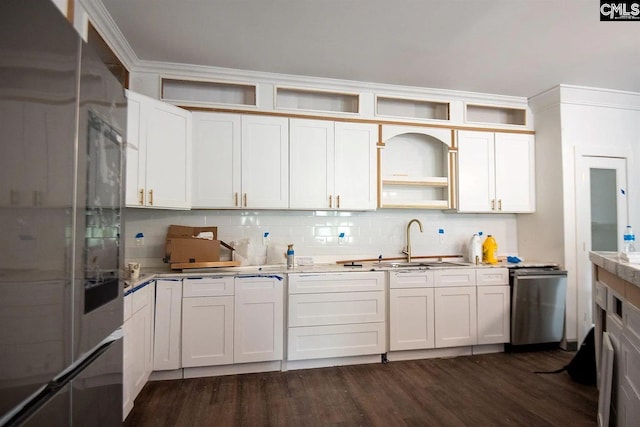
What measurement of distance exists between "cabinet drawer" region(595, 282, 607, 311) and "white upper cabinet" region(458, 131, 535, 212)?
5.28ft

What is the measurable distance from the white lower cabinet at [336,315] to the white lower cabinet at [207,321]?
516 mm

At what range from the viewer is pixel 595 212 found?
3.56 metres

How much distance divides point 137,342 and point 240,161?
66.8 inches

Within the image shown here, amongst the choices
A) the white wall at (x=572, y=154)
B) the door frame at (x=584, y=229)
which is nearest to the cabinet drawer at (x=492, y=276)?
the white wall at (x=572, y=154)

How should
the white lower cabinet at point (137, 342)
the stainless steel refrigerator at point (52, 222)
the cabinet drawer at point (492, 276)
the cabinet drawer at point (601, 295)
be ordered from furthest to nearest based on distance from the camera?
the cabinet drawer at point (492, 276) < the white lower cabinet at point (137, 342) < the cabinet drawer at point (601, 295) < the stainless steel refrigerator at point (52, 222)

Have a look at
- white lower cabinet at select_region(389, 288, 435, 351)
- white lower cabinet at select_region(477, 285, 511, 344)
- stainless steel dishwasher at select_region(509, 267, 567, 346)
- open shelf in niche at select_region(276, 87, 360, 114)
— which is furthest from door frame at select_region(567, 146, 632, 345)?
open shelf in niche at select_region(276, 87, 360, 114)

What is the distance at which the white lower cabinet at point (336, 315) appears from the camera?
113 inches

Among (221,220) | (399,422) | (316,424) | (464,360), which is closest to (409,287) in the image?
(464,360)

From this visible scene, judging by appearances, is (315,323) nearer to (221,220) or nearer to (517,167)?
(221,220)

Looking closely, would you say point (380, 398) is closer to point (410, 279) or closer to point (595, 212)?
point (410, 279)

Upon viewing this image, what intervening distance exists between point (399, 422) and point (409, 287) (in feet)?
4.03

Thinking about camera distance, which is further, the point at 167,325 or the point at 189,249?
the point at 189,249

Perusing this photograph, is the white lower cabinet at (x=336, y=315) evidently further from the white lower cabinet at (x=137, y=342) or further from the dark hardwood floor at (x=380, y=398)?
the white lower cabinet at (x=137, y=342)

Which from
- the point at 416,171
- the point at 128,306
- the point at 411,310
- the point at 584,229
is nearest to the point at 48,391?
the point at 128,306
